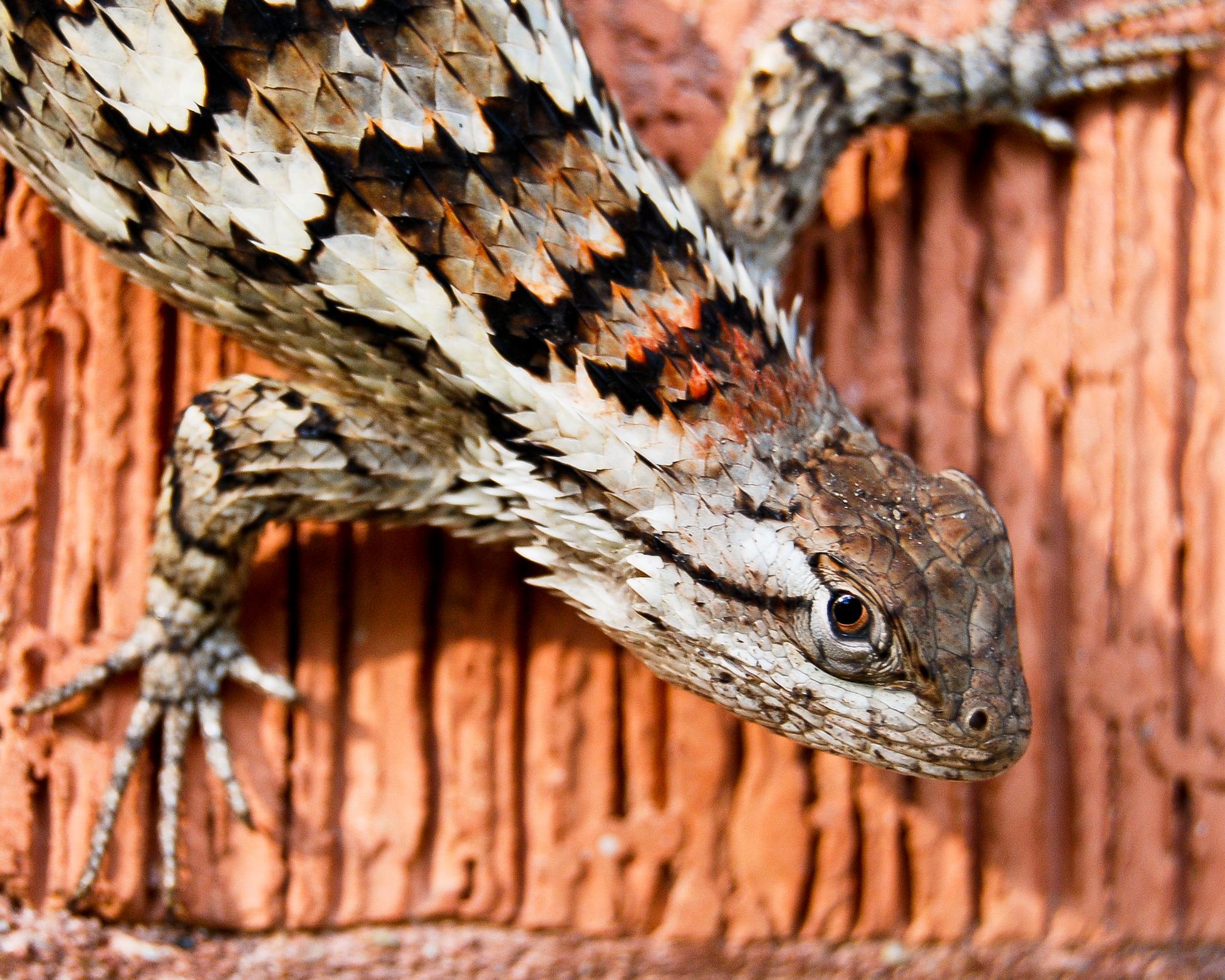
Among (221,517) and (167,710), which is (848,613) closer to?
(221,517)

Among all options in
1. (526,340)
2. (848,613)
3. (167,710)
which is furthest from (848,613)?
(167,710)

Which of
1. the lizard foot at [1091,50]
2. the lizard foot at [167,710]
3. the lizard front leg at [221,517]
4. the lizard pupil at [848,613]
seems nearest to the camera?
the lizard pupil at [848,613]

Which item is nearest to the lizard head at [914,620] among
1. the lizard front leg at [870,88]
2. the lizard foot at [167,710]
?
the lizard front leg at [870,88]

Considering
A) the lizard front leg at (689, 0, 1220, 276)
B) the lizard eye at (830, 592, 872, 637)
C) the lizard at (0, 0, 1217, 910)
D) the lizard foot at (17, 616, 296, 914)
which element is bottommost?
the lizard foot at (17, 616, 296, 914)

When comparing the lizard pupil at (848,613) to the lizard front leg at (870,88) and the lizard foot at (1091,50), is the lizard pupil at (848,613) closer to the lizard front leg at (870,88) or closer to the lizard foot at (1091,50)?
the lizard front leg at (870,88)

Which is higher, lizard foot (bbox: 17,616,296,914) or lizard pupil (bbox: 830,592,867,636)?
lizard pupil (bbox: 830,592,867,636)

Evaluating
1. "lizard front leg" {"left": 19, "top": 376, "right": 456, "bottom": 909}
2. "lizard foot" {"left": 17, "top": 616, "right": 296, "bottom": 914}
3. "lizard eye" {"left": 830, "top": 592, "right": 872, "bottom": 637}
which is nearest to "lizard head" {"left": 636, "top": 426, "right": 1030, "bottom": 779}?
"lizard eye" {"left": 830, "top": 592, "right": 872, "bottom": 637}

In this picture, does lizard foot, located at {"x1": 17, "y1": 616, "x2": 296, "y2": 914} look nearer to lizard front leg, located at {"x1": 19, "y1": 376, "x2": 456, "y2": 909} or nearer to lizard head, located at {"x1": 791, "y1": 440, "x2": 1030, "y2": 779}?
lizard front leg, located at {"x1": 19, "y1": 376, "x2": 456, "y2": 909}
